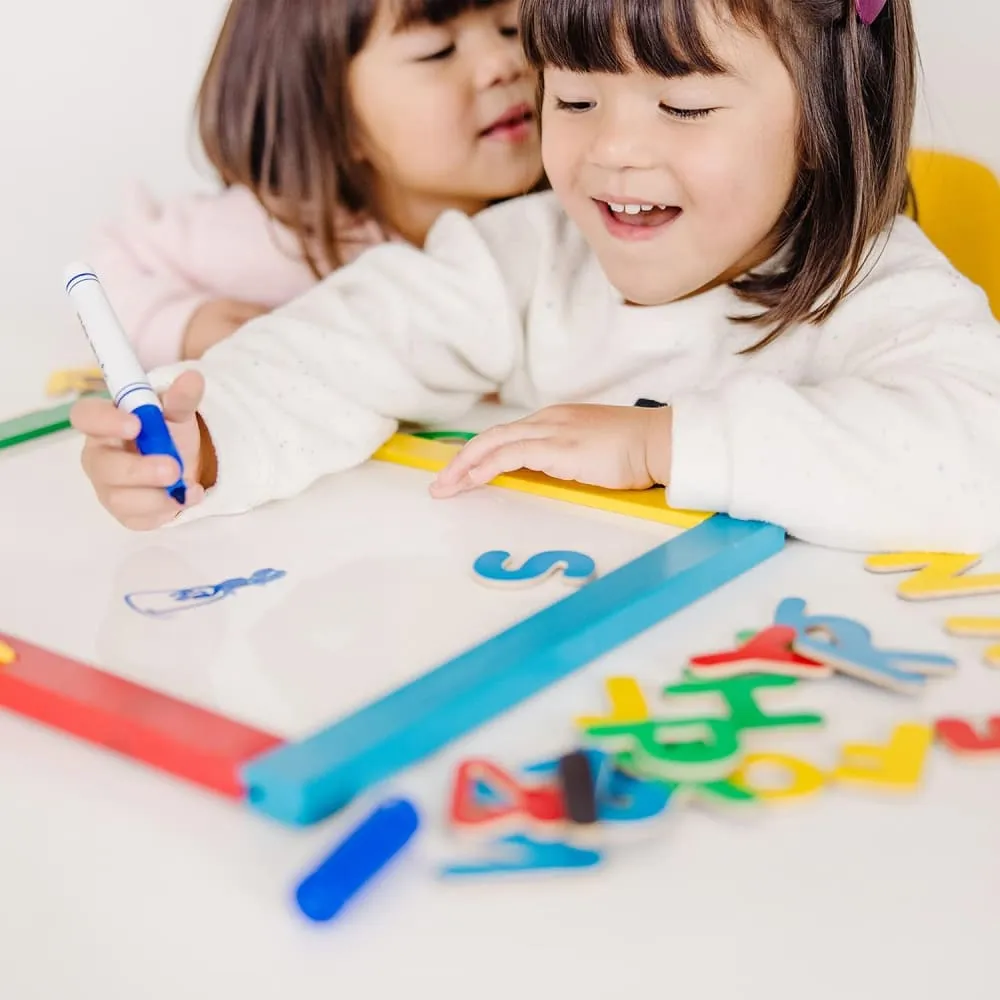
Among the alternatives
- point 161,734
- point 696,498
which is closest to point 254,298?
point 696,498

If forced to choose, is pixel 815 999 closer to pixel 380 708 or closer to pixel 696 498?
A: pixel 380 708

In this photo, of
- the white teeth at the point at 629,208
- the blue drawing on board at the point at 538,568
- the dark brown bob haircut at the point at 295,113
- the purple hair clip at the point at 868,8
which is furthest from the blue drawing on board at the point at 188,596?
the dark brown bob haircut at the point at 295,113

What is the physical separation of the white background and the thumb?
0.81m

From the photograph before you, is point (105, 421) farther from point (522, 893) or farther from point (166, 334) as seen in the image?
point (166, 334)

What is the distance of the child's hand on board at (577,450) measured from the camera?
0.76m

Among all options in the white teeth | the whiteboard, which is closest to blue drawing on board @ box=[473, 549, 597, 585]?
the whiteboard

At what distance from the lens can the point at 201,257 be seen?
4.20ft

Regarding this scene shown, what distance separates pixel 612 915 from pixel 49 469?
22.7 inches

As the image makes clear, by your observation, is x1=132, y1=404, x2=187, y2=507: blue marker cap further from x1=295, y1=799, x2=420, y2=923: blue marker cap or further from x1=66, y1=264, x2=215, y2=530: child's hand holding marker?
x1=295, y1=799, x2=420, y2=923: blue marker cap

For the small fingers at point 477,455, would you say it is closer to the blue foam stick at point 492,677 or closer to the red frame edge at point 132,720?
the blue foam stick at point 492,677

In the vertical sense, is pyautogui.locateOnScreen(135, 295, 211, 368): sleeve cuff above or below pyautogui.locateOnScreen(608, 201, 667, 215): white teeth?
below

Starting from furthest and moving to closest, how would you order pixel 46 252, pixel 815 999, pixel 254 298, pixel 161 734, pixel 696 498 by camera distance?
pixel 46 252 < pixel 254 298 < pixel 696 498 < pixel 161 734 < pixel 815 999

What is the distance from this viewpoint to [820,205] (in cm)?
87

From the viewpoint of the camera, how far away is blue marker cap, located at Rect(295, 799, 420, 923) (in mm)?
418
